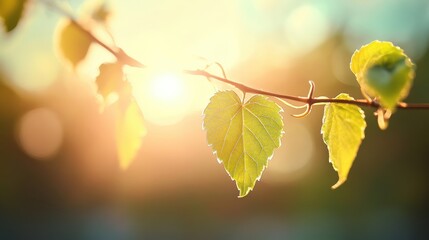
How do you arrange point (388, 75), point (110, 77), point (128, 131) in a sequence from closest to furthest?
point (388, 75), point (110, 77), point (128, 131)

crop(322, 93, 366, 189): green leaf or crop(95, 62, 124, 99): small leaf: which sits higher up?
crop(95, 62, 124, 99): small leaf

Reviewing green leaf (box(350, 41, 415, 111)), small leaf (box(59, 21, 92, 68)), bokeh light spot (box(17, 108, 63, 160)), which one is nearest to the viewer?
green leaf (box(350, 41, 415, 111))

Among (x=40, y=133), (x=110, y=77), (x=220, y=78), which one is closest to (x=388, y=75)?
(x=220, y=78)

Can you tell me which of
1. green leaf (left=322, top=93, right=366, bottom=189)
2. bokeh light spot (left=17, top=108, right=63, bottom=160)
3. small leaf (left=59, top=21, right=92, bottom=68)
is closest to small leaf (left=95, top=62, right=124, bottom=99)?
small leaf (left=59, top=21, right=92, bottom=68)

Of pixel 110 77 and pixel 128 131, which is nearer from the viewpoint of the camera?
pixel 110 77

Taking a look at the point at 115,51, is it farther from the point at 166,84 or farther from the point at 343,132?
the point at 343,132

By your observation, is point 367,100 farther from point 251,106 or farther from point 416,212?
point 416,212

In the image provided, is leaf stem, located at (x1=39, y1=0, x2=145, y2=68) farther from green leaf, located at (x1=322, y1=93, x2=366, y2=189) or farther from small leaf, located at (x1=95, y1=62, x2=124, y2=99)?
green leaf, located at (x1=322, y1=93, x2=366, y2=189)
